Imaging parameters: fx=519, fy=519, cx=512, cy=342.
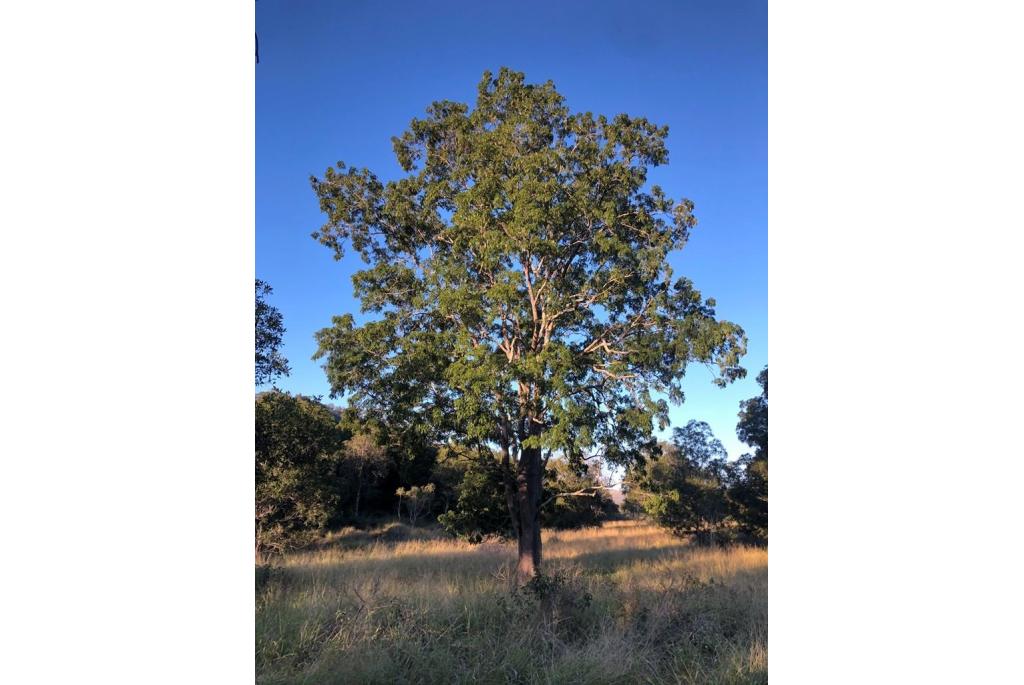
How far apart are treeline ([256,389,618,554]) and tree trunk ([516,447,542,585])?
0.62 feet

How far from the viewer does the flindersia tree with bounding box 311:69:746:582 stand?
376cm

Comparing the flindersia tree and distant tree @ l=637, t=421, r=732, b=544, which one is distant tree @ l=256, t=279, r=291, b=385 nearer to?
the flindersia tree

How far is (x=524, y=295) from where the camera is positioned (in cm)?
408

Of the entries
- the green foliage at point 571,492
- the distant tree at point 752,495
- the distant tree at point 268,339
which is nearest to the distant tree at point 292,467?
the distant tree at point 268,339

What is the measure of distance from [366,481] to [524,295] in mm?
2615

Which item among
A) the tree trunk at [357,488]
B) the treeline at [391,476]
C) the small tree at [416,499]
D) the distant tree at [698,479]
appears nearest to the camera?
the treeline at [391,476]

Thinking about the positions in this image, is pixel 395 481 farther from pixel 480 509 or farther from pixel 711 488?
pixel 711 488

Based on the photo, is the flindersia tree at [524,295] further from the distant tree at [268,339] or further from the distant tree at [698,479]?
the distant tree at [698,479]

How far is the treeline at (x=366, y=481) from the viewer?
4254 millimetres

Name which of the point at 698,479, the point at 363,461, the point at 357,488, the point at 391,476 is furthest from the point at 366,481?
the point at 698,479

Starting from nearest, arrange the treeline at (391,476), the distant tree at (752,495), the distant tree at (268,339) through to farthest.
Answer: the treeline at (391,476) < the distant tree at (268,339) < the distant tree at (752,495)

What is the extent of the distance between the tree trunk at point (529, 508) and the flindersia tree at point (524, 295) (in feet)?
0.05
